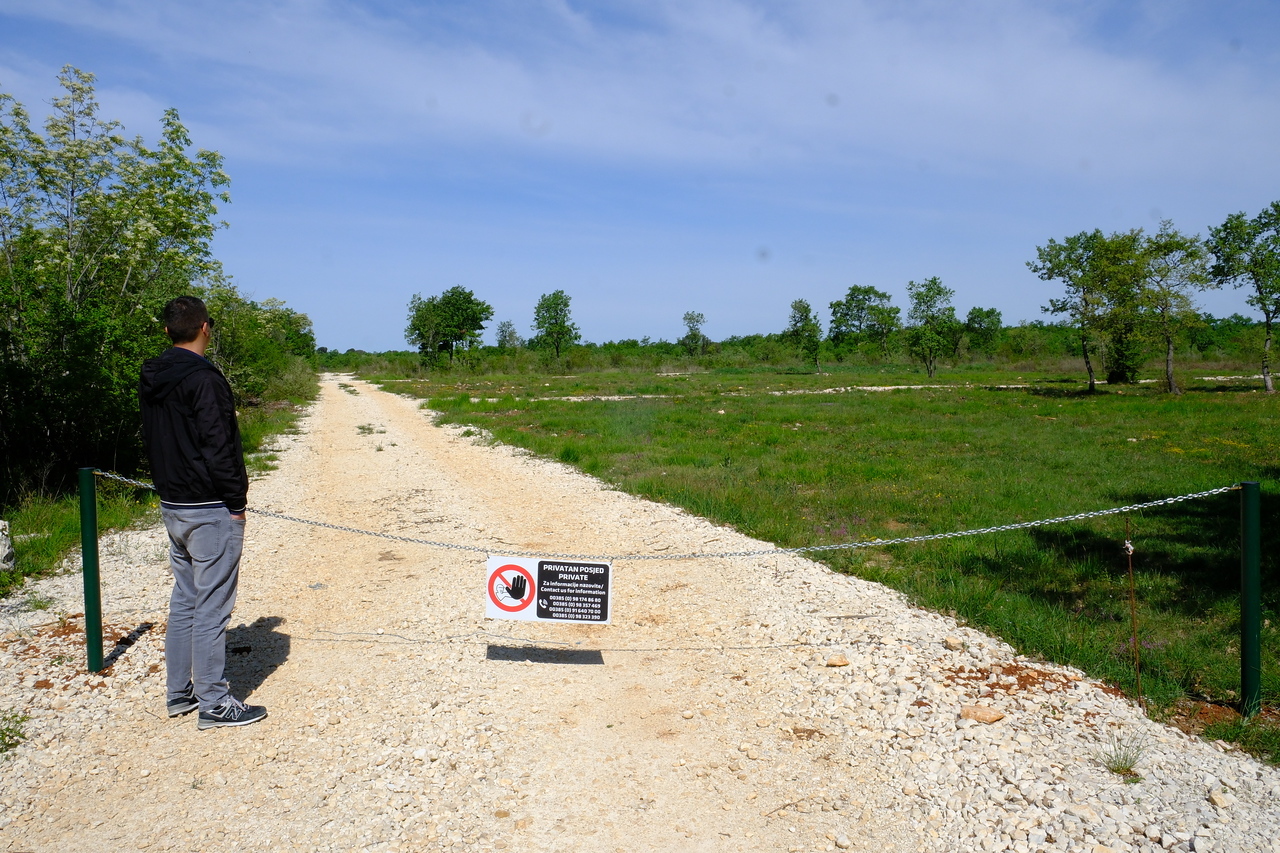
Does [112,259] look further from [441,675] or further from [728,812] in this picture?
[728,812]

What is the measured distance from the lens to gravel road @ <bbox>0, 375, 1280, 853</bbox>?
3639mm

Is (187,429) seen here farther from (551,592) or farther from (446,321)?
(446,321)

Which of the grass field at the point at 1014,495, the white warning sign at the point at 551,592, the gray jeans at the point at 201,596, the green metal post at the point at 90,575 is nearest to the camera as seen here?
the gray jeans at the point at 201,596

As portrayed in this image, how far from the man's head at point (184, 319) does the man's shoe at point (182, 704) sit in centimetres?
206

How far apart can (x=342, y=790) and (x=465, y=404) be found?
26.5 metres

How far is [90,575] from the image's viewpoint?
518cm

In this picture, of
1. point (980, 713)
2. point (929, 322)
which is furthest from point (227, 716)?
point (929, 322)

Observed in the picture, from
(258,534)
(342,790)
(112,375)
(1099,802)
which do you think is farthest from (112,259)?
(1099,802)

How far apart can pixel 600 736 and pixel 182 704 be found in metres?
2.48

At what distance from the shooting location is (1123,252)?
3528cm

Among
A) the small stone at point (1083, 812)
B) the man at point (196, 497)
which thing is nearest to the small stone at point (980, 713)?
the small stone at point (1083, 812)

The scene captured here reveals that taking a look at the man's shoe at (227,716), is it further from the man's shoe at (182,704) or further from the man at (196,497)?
the man's shoe at (182,704)

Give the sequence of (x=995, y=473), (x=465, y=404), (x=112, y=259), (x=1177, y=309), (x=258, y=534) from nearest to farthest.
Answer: (x=258, y=534), (x=112, y=259), (x=995, y=473), (x=465, y=404), (x=1177, y=309)

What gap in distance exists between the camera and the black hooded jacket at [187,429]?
4336 mm
